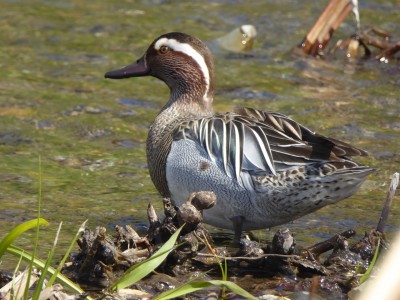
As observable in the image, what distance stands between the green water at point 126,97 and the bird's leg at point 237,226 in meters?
0.38

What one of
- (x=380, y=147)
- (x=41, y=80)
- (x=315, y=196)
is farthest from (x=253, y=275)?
(x=41, y=80)

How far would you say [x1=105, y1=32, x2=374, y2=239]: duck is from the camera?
562 centimetres

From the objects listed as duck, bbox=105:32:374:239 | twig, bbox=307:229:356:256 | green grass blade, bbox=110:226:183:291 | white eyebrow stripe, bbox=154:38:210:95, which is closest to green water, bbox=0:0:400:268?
duck, bbox=105:32:374:239

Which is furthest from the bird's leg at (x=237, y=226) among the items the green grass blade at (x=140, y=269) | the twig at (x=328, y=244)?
the green grass blade at (x=140, y=269)

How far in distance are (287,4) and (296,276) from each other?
25.8 feet

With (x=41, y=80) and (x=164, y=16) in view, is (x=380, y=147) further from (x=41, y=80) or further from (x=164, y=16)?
(x=164, y=16)

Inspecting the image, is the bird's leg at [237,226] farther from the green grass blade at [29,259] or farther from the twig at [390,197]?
the green grass blade at [29,259]

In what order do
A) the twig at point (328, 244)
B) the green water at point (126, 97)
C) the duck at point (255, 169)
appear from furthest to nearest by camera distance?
the green water at point (126, 97) < the duck at point (255, 169) < the twig at point (328, 244)

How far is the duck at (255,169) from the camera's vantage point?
562 cm

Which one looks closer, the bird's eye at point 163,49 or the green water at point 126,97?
the green water at point 126,97

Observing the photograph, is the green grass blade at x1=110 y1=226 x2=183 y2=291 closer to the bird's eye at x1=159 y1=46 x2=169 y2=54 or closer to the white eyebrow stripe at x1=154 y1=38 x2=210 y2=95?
the white eyebrow stripe at x1=154 y1=38 x2=210 y2=95

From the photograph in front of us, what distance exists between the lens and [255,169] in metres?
5.67

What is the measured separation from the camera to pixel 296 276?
5035 mm

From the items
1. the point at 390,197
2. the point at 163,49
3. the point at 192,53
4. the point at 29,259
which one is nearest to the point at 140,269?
the point at 29,259
